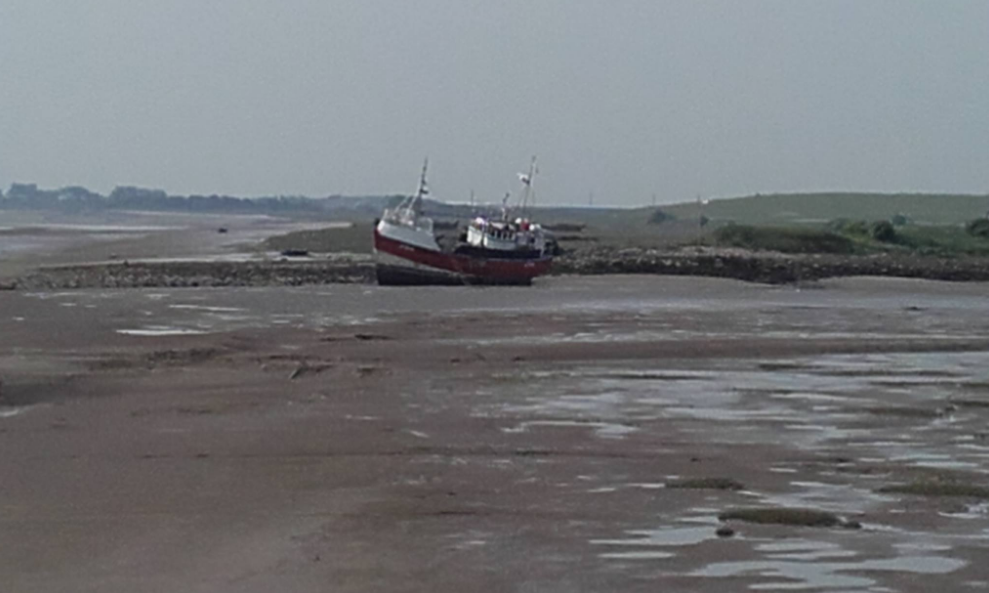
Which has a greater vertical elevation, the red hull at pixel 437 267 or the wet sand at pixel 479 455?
the red hull at pixel 437 267

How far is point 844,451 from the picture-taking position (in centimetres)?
1464

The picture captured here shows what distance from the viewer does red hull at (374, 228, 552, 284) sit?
44.3 meters

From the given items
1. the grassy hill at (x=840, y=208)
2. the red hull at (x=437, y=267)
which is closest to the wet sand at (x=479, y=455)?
the red hull at (x=437, y=267)

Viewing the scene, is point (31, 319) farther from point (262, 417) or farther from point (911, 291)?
point (911, 291)

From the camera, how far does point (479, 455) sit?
46.8 ft

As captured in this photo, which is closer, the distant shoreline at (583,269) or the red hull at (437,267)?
the distant shoreline at (583,269)

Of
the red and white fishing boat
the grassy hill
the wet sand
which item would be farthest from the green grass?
the grassy hill

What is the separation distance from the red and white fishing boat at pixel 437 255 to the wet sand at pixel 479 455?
14503 millimetres

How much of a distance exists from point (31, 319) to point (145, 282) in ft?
42.3

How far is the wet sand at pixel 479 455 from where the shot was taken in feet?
32.4

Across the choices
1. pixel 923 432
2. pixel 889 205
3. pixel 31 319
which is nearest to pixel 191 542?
pixel 923 432

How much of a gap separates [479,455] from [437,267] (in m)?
30.6

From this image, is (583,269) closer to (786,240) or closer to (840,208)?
(786,240)

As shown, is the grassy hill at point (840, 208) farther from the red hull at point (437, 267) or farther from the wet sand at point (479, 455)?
the wet sand at point (479, 455)
